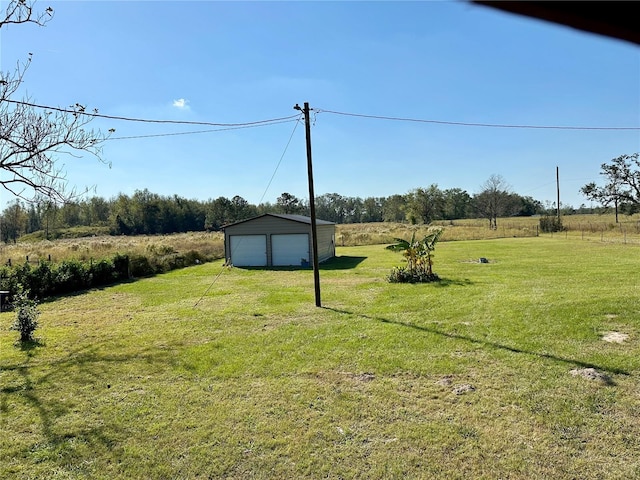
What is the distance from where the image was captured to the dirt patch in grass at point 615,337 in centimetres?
643

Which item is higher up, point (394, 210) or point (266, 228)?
point (394, 210)

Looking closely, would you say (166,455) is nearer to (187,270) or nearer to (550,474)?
(550,474)

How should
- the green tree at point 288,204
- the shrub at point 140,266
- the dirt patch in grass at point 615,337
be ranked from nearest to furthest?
1. the dirt patch in grass at point 615,337
2. the shrub at point 140,266
3. the green tree at point 288,204

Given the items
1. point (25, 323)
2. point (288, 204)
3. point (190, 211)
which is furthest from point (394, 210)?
point (25, 323)

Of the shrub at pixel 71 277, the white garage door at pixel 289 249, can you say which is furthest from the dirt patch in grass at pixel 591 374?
the white garage door at pixel 289 249

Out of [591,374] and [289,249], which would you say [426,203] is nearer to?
[289,249]

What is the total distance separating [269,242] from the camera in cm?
2111

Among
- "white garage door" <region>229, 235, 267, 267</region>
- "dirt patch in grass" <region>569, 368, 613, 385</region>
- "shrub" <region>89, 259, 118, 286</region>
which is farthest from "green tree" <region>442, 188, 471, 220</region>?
"dirt patch in grass" <region>569, 368, 613, 385</region>

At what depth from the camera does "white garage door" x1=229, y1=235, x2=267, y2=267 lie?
2117 cm

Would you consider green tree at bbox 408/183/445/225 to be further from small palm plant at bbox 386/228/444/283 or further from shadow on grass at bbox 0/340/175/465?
shadow on grass at bbox 0/340/175/465

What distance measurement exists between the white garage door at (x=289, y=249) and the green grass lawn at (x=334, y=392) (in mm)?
10689

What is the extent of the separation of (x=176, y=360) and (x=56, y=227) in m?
56.5

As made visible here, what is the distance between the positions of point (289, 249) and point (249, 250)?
2.19 metres

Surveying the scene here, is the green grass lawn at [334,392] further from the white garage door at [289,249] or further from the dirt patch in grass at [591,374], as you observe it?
the white garage door at [289,249]
